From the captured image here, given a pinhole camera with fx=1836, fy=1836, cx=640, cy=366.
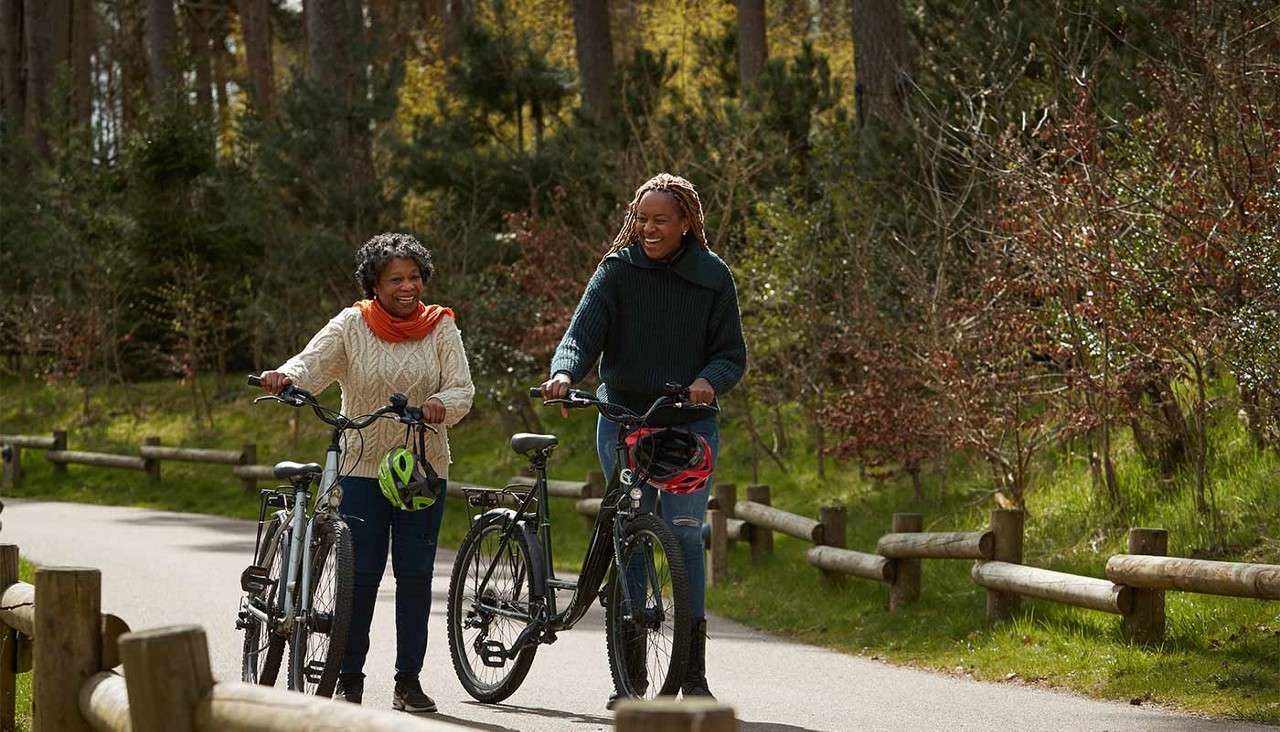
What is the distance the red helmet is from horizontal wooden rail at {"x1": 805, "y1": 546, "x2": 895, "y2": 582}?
442 cm

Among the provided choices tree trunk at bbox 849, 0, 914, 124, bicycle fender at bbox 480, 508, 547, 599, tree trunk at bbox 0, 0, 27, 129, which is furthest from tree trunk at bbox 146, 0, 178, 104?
bicycle fender at bbox 480, 508, 547, 599

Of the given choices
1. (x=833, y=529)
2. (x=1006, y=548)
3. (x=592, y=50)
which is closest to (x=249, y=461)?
(x=592, y=50)

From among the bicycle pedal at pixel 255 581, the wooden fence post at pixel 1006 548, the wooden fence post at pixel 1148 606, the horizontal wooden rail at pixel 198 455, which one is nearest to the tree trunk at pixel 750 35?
the horizontal wooden rail at pixel 198 455

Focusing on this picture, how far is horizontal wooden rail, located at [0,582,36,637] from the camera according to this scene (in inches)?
251

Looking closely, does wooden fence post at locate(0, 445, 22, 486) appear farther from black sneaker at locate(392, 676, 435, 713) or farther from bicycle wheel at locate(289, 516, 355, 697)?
bicycle wheel at locate(289, 516, 355, 697)

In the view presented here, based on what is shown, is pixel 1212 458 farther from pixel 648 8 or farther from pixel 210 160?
pixel 648 8

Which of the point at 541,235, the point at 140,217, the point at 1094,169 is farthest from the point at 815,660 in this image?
the point at 140,217

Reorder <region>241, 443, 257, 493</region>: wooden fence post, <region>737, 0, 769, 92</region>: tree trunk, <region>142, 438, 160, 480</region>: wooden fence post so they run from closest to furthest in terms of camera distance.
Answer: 1. <region>241, 443, 257, 493</region>: wooden fence post
2. <region>142, 438, 160, 480</region>: wooden fence post
3. <region>737, 0, 769, 92</region>: tree trunk

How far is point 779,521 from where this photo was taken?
13094 millimetres

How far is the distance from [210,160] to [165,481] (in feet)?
26.2

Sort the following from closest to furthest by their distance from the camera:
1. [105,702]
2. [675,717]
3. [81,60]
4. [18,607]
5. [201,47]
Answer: [675,717], [105,702], [18,607], [81,60], [201,47]

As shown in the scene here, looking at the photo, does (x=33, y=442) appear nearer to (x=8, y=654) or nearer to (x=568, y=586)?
(x=8, y=654)

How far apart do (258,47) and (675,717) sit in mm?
34578

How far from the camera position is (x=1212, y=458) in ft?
41.2
